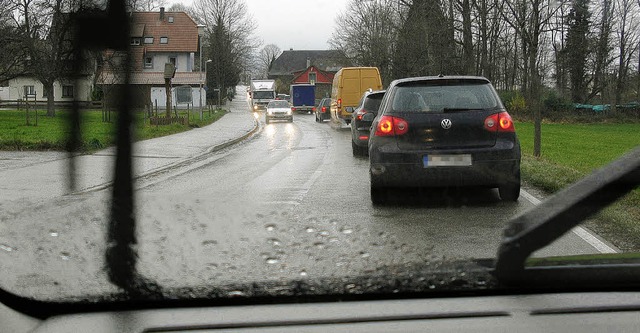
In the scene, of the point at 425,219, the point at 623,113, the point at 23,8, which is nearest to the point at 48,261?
the point at 425,219

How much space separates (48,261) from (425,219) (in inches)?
158

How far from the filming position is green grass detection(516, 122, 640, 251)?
5538 millimetres

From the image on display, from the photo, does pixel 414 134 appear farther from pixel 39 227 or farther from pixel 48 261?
pixel 48 261

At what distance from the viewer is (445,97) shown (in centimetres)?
770

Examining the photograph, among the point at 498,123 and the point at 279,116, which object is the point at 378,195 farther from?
the point at 279,116

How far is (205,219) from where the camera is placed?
5410 millimetres

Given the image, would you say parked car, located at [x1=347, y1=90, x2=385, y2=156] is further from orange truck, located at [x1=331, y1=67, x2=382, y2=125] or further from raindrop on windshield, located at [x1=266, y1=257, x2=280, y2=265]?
raindrop on windshield, located at [x1=266, y1=257, x2=280, y2=265]

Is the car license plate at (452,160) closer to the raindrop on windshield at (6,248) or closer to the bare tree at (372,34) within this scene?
the raindrop on windshield at (6,248)

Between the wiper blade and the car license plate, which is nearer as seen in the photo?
the wiper blade

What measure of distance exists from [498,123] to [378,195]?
5.38 ft

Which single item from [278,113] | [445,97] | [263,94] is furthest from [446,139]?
[263,94]

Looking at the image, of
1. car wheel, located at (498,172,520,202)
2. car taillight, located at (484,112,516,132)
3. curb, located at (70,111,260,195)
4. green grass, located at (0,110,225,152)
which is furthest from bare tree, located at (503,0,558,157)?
curb, located at (70,111,260,195)

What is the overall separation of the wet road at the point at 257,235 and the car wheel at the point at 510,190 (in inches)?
5.8

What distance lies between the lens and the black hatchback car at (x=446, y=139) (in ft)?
24.5
